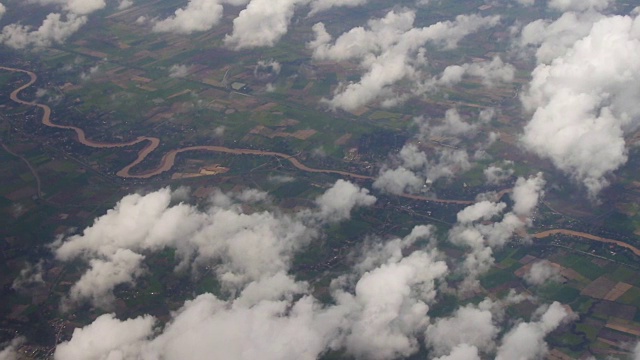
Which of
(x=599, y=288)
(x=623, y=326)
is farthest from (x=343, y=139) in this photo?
(x=623, y=326)

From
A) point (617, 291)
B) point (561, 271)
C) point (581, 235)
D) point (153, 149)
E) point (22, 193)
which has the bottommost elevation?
point (617, 291)

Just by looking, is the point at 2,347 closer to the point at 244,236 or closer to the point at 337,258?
the point at 244,236

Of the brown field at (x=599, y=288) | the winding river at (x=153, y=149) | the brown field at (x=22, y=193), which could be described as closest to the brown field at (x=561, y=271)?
the brown field at (x=599, y=288)

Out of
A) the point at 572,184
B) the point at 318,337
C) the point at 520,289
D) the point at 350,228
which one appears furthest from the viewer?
the point at 572,184

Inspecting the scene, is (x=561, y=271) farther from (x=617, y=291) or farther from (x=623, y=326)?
(x=623, y=326)

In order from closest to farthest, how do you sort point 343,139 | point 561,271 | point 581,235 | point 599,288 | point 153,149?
point 599,288 < point 561,271 < point 581,235 < point 153,149 < point 343,139

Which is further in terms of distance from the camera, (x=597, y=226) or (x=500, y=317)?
(x=597, y=226)

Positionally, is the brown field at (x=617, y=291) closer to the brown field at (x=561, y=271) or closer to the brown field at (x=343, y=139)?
the brown field at (x=561, y=271)

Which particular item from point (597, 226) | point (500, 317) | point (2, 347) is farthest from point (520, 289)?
point (2, 347)

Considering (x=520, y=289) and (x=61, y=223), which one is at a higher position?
(x=61, y=223)

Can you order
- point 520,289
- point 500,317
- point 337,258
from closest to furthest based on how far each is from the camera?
point 500,317, point 520,289, point 337,258

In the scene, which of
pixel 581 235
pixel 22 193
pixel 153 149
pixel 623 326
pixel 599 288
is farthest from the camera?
pixel 153 149
